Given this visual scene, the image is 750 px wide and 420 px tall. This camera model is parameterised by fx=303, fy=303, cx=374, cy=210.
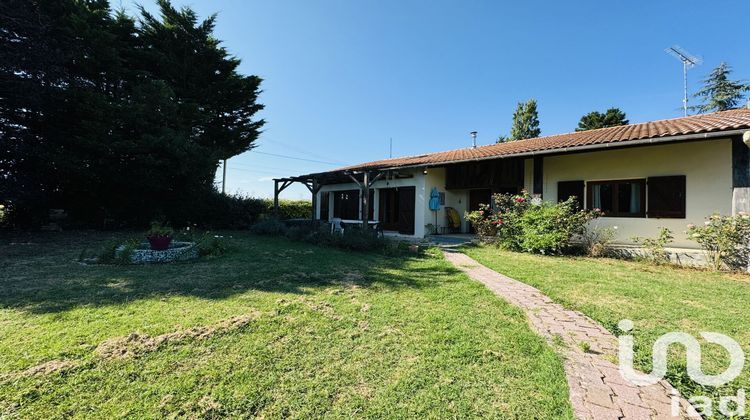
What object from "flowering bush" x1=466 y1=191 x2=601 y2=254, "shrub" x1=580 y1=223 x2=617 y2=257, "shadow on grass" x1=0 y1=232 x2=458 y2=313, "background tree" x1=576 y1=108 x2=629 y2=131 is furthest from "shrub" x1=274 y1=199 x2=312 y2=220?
"background tree" x1=576 y1=108 x2=629 y2=131

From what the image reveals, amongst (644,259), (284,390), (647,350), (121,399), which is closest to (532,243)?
(644,259)

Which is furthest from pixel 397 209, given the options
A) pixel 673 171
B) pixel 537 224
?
pixel 673 171

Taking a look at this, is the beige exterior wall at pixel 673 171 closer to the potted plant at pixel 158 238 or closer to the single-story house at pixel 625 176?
the single-story house at pixel 625 176

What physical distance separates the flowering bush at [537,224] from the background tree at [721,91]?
89.9 ft

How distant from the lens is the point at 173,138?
12633mm

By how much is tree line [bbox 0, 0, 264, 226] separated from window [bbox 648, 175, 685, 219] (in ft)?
53.4

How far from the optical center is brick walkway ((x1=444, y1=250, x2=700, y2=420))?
210cm

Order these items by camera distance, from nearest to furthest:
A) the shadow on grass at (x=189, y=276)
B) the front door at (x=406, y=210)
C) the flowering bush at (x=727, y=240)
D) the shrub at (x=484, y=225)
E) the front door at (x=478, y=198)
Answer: the shadow on grass at (x=189, y=276) < the flowering bush at (x=727, y=240) < the shrub at (x=484, y=225) < the front door at (x=406, y=210) < the front door at (x=478, y=198)

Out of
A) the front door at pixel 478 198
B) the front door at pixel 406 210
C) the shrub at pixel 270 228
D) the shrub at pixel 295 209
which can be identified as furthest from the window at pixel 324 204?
the front door at pixel 478 198

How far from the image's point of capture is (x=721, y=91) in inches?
960

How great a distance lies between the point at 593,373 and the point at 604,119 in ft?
105

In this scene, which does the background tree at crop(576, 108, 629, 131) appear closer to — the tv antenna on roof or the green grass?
the tv antenna on roof

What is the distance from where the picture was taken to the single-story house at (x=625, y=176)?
7219mm

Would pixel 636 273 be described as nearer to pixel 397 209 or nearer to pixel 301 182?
pixel 397 209
